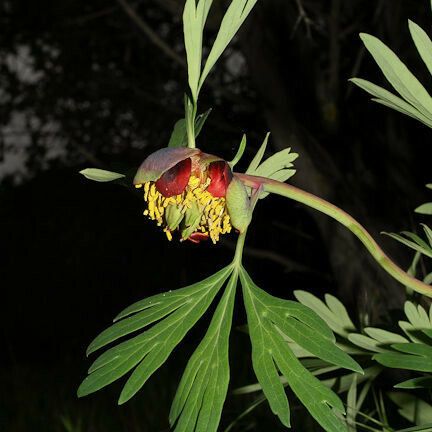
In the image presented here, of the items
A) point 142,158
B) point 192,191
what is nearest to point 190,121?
point 192,191

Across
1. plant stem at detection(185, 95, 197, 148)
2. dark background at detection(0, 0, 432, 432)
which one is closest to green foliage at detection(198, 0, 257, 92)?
plant stem at detection(185, 95, 197, 148)

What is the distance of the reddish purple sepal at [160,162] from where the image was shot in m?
0.41

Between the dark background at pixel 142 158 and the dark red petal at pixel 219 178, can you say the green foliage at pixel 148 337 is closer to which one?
the dark red petal at pixel 219 178

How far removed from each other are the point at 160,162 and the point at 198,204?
38 millimetres

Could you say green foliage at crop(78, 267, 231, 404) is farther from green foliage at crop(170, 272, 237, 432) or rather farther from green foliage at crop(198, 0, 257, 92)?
green foliage at crop(198, 0, 257, 92)

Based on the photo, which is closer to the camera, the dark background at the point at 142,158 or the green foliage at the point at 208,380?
the green foliage at the point at 208,380

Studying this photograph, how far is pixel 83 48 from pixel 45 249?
0.88 metres

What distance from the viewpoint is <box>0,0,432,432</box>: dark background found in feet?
5.84

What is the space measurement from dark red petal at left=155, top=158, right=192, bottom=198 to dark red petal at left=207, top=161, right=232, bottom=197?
0.01 meters

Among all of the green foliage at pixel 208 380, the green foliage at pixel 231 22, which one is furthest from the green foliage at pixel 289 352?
the green foliage at pixel 231 22

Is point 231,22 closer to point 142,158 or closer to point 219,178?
point 219,178

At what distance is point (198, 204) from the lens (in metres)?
0.44

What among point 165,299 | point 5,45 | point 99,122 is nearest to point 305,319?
point 165,299

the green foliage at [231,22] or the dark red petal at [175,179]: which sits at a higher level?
the green foliage at [231,22]
